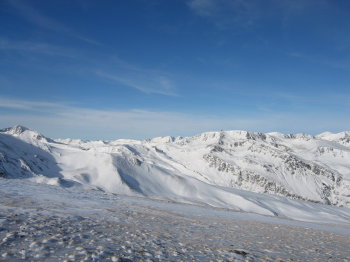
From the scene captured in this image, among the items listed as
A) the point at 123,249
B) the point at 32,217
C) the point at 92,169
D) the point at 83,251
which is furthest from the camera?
the point at 92,169

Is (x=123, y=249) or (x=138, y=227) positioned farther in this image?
(x=138, y=227)

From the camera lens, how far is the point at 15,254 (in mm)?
10047

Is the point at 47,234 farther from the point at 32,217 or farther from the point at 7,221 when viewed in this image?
Result: the point at 32,217

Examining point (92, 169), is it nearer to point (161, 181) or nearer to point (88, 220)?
point (161, 181)

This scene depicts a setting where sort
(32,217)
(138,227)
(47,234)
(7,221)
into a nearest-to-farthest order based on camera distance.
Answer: (47,234) < (7,221) < (32,217) < (138,227)

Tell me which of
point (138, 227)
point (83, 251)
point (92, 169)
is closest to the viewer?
point (83, 251)

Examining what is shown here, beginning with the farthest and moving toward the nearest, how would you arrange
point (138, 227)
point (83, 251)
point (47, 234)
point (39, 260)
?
point (138, 227) → point (47, 234) → point (83, 251) → point (39, 260)

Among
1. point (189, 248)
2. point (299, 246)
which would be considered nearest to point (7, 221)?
point (189, 248)

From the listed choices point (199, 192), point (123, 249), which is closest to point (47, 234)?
point (123, 249)

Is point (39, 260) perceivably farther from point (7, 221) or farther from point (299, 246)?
point (299, 246)

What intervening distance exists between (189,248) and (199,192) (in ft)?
494

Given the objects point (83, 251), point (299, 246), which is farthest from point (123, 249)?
point (299, 246)

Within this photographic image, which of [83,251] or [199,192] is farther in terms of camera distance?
[199,192]

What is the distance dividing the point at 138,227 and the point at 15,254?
8206mm
